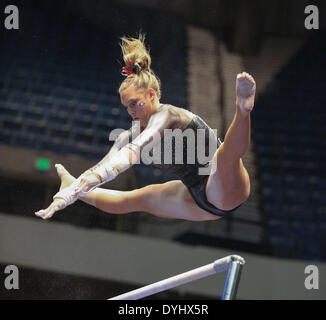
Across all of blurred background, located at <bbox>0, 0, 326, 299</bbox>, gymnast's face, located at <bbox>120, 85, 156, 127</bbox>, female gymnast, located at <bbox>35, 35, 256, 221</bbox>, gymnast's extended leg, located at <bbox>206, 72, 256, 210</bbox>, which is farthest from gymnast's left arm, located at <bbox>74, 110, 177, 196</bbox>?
blurred background, located at <bbox>0, 0, 326, 299</bbox>

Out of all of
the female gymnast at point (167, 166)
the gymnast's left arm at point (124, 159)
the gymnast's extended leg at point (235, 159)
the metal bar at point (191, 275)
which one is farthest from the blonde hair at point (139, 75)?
the metal bar at point (191, 275)

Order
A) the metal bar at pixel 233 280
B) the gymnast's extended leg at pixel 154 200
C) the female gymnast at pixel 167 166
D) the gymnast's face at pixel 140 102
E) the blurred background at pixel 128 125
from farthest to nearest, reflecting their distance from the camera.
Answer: the blurred background at pixel 128 125 → the gymnast's extended leg at pixel 154 200 → the gymnast's face at pixel 140 102 → the metal bar at pixel 233 280 → the female gymnast at pixel 167 166

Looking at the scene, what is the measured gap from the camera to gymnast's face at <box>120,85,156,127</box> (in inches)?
80.8

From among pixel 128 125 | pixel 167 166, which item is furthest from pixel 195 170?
pixel 128 125

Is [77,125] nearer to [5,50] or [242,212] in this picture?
[5,50]

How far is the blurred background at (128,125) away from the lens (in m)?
2.88

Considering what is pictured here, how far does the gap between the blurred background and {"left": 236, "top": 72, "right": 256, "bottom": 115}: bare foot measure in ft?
2.82

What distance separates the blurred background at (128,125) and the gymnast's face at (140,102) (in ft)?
1.90

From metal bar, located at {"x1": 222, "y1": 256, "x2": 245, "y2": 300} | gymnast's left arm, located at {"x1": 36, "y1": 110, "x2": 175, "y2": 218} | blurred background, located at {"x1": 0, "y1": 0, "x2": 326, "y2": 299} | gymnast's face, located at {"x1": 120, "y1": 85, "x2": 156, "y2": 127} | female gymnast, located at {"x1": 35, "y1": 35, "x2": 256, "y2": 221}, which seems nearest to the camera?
gymnast's left arm, located at {"x1": 36, "y1": 110, "x2": 175, "y2": 218}

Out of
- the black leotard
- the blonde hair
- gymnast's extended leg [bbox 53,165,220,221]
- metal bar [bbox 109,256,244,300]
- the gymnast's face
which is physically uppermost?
the blonde hair

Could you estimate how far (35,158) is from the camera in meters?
3.03

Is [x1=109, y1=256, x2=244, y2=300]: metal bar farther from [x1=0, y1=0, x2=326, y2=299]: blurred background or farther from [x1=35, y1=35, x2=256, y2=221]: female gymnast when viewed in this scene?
[x1=0, y1=0, x2=326, y2=299]: blurred background

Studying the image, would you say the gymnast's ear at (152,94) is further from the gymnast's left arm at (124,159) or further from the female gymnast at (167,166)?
the gymnast's left arm at (124,159)
